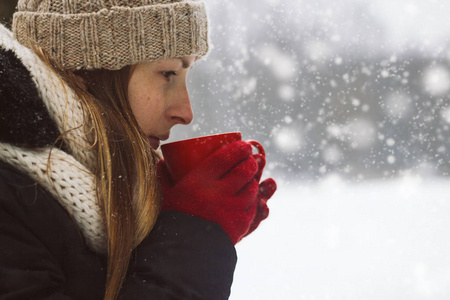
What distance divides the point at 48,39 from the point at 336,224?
1.48 m

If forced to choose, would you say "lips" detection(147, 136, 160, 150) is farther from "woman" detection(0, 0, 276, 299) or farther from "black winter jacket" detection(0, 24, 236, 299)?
"black winter jacket" detection(0, 24, 236, 299)

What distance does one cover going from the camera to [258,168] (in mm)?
651

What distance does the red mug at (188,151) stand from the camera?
61 centimetres

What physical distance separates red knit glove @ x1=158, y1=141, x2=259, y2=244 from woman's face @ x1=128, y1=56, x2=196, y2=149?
0.10m

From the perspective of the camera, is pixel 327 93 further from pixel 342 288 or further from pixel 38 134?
pixel 38 134

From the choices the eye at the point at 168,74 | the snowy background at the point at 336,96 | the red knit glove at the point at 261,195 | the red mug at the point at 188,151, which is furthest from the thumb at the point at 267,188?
the snowy background at the point at 336,96

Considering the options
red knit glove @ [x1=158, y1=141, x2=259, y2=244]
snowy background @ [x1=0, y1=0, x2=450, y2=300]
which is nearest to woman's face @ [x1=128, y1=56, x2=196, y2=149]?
red knit glove @ [x1=158, y1=141, x2=259, y2=244]

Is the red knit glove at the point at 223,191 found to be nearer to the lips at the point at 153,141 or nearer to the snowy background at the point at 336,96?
the lips at the point at 153,141

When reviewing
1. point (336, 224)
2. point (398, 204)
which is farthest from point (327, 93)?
point (336, 224)

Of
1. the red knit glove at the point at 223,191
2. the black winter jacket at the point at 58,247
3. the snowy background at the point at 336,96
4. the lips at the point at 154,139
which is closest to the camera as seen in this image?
the black winter jacket at the point at 58,247

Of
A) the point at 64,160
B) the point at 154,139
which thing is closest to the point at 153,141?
the point at 154,139

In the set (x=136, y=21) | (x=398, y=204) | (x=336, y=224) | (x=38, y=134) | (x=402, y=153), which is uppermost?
(x=402, y=153)

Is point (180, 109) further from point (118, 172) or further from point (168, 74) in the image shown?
point (118, 172)

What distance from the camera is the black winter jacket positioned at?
1.40ft
